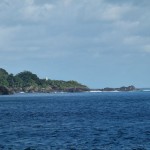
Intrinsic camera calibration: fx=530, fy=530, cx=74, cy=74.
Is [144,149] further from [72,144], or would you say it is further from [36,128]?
[36,128]

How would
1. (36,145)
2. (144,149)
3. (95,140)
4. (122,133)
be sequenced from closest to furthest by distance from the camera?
(144,149) < (36,145) < (95,140) < (122,133)

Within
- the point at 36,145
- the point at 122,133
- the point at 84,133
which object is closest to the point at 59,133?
the point at 84,133

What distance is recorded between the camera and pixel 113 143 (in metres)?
61.7

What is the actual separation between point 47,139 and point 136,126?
2159 centimetres

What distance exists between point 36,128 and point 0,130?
5.80m

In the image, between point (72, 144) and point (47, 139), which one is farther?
point (47, 139)

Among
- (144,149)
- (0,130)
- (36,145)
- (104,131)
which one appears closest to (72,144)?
(36,145)

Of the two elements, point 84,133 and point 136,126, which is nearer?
point 84,133

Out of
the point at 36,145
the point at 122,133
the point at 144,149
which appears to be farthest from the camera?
the point at 122,133

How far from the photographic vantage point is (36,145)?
60.3 m

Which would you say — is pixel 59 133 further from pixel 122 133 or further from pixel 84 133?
pixel 122 133

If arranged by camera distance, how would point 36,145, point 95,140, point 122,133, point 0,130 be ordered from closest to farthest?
point 36,145
point 95,140
point 122,133
point 0,130

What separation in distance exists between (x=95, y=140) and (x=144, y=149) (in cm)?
951

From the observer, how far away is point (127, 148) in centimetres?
5756
